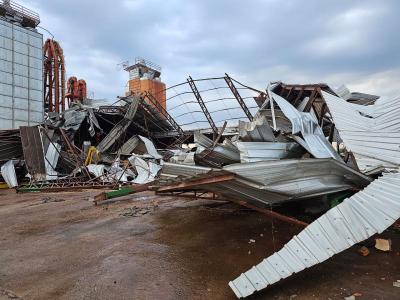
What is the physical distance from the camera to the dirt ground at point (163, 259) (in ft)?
9.68

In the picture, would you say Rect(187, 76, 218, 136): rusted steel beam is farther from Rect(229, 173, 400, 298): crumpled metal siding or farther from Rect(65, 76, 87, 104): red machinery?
Rect(65, 76, 87, 104): red machinery

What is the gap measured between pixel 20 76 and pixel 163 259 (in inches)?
855

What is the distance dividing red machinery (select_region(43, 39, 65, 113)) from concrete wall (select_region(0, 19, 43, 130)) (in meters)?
1.76

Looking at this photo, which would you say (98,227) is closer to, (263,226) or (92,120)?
(263,226)

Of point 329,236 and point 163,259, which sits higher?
point 329,236

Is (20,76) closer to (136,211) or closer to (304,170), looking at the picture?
(136,211)

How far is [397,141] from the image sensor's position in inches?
150

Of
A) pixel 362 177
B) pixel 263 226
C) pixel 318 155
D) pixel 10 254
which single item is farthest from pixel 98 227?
pixel 362 177

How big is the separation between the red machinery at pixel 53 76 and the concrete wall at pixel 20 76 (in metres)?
1.76

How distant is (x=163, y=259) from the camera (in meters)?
3.86

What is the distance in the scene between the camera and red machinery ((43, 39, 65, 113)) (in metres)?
24.4

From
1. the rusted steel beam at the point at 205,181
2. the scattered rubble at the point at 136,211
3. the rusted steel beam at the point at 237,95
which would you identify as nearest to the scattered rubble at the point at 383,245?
the rusted steel beam at the point at 205,181

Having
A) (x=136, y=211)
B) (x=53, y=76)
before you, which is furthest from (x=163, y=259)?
(x=53, y=76)

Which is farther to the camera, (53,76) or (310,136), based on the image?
(53,76)
